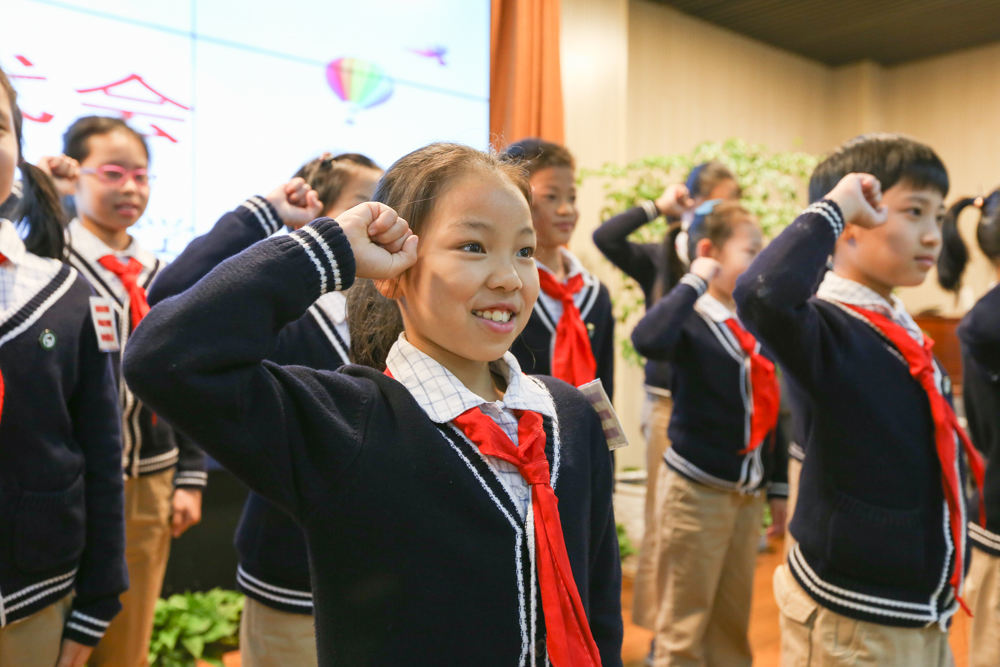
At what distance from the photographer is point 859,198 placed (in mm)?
1437

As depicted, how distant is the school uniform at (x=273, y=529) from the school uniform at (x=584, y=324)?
57cm

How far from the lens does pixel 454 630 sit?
0.90m

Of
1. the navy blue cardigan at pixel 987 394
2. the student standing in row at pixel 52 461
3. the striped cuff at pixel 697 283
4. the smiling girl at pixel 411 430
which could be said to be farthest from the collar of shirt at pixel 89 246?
the navy blue cardigan at pixel 987 394

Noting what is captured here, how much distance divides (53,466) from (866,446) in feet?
4.45

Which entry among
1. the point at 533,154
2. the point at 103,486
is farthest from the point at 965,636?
the point at 103,486

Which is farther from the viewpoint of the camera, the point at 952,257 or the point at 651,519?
the point at 651,519

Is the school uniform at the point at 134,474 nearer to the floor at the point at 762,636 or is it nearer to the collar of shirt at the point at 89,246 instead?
the collar of shirt at the point at 89,246

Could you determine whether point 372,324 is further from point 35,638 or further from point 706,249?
point 706,249

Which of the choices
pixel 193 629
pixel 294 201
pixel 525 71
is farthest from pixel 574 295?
pixel 525 71

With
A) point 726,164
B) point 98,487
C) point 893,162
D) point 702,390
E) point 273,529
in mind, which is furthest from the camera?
point 726,164

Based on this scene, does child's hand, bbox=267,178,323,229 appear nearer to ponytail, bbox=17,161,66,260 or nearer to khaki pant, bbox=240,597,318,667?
ponytail, bbox=17,161,66,260

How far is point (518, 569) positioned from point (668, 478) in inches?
62.2

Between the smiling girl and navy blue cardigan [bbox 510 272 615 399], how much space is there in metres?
0.97

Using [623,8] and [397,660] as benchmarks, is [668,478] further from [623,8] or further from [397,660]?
[623,8]
